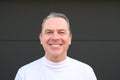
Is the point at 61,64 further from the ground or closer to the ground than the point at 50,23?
closer to the ground

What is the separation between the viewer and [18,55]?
14.8 ft

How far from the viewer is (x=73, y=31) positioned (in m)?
4.54

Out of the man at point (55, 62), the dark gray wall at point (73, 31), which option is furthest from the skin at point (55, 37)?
the dark gray wall at point (73, 31)

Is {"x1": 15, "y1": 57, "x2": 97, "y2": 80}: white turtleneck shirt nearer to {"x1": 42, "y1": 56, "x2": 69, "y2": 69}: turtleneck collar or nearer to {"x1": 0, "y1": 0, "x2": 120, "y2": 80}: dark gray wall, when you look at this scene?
{"x1": 42, "y1": 56, "x2": 69, "y2": 69}: turtleneck collar

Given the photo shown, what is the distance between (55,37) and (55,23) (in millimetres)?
132

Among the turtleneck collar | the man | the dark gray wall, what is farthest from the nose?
the dark gray wall

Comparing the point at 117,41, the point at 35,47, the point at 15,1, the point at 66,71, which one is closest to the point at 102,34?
the point at 117,41

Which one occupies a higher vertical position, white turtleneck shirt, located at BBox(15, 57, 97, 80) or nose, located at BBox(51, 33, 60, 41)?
nose, located at BBox(51, 33, 60, 41)

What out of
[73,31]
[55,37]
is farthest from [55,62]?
[73,31]

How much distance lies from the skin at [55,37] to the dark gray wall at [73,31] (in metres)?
1.67

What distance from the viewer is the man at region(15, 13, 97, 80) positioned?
277 centimetres

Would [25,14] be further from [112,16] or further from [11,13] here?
[112,16]

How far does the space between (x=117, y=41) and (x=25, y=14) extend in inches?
50.6

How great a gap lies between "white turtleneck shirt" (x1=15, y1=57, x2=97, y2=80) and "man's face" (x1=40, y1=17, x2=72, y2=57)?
0.11m
